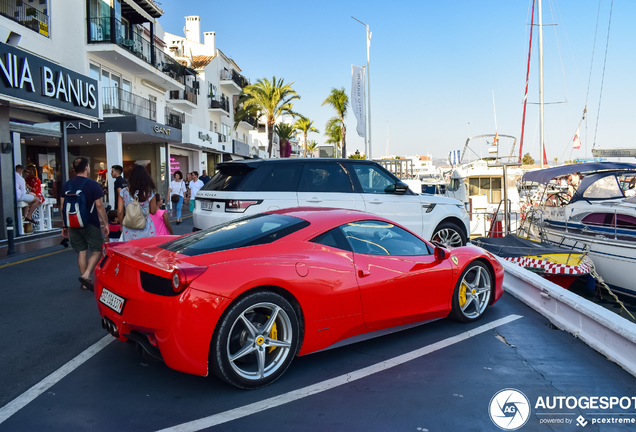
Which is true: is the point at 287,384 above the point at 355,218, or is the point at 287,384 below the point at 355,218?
below

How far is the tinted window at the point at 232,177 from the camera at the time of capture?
703cm

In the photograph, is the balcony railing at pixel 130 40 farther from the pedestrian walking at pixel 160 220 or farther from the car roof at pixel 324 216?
the car roof at pixel 324 216

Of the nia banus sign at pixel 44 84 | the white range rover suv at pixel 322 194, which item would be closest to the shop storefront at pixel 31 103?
the nia banus sign at pixel 44 84

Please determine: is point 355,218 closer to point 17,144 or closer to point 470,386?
point 470,386

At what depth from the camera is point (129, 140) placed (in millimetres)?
25156

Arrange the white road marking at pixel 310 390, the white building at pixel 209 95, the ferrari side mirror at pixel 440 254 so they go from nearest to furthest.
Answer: the white road marking at pixel 310 390, the ferrari side mirror at pixel 440 254, the white building at pixel 209 95

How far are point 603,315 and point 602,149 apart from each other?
17.6 meters

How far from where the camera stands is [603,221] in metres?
10.6

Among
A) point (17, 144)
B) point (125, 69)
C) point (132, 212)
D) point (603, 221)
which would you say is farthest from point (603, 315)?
point (125, 69)

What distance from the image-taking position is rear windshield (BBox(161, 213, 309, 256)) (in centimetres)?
375

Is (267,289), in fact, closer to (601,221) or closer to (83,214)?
(83,214)

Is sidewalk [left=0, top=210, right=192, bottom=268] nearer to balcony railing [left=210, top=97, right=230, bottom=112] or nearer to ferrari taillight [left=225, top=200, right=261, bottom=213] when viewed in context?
ferrari taillight [left=225, top=200, right=261, bottom=213]

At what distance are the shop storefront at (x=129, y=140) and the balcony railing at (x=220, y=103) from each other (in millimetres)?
11960

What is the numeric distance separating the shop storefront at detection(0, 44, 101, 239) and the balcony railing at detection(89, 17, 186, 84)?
5.63 meters
